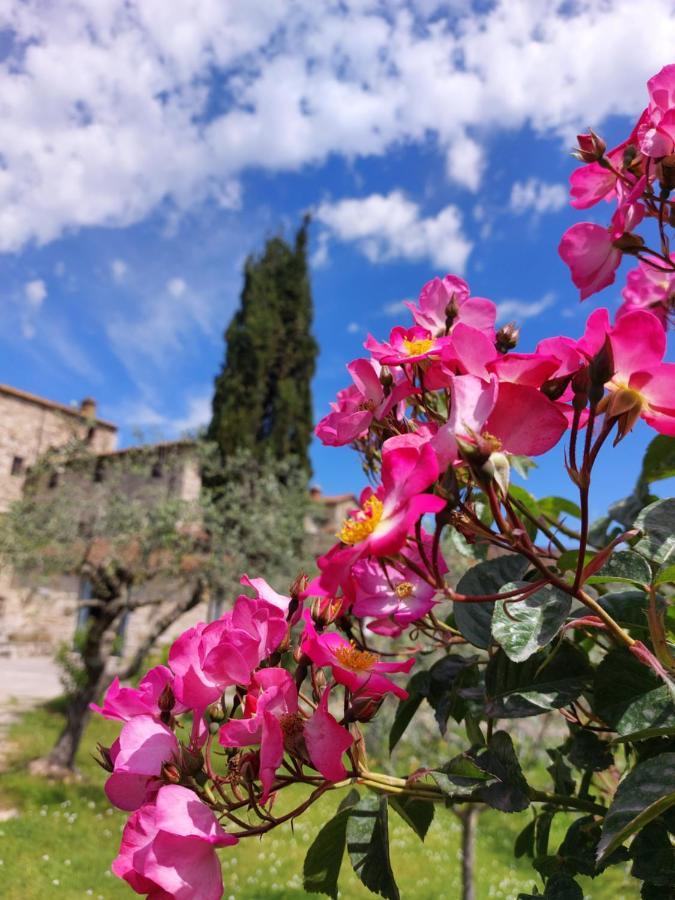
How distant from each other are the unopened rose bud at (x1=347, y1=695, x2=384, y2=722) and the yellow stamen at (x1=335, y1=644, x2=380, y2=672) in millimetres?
27

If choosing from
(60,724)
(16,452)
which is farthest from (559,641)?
(16,452)

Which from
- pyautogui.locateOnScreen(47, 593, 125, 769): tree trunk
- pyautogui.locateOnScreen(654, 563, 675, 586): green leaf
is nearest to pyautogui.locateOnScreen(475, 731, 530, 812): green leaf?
pyautogui.locateOnScreen(654, 563, 675, 586): green leaf

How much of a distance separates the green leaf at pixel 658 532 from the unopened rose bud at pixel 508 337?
0.25m

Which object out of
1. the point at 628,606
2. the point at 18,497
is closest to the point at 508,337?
the point at 628,606

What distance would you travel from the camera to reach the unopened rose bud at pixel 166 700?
2.03 feet

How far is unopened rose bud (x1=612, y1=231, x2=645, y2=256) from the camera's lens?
0.74 m

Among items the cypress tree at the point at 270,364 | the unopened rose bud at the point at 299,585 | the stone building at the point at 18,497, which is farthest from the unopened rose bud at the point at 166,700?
the cypress tree at the point at 270,364

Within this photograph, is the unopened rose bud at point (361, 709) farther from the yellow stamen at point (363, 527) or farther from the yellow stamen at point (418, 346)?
the yellow stamen at point (418, 346)

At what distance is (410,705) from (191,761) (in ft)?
1.44

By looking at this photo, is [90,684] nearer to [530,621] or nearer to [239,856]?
[239,856]

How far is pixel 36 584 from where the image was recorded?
841 centimetres

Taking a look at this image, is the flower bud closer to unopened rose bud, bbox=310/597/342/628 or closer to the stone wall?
unopened rose bud, bbox=310/597/342/628

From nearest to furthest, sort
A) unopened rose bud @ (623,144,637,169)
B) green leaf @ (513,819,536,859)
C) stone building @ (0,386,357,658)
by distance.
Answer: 1. unopened rose bud @ (623,144,637,169)
2. green leaf @ (513,819,536,859)
3. stone building @ (0,386,357,658)

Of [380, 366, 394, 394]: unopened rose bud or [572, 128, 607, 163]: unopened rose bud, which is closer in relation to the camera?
[380, 366, 394, 394]: unopened rose bud
